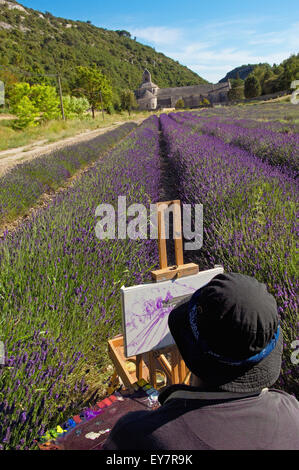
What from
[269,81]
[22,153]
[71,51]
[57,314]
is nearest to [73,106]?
[22,153]

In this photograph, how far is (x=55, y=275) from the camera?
1935 mm

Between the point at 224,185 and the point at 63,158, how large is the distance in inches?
248

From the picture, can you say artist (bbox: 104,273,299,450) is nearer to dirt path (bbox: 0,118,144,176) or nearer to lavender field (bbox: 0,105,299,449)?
lavender field (bbox: 0,105,299,449)

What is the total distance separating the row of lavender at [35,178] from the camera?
5180mm

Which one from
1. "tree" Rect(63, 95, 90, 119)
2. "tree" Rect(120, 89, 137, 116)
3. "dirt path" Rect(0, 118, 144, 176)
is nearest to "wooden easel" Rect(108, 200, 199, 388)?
"dirt path" Rect(0, 118, 144, 176)

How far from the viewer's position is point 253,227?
8.61ft

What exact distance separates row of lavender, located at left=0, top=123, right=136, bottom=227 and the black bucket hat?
4.80 meters

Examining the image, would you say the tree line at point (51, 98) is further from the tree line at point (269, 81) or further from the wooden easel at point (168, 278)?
the wooden easel at point (168, 278)

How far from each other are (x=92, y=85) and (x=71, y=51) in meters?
54.8

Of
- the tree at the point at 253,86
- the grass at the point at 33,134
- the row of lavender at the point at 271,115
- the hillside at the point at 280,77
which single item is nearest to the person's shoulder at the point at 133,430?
the row of lavender at the point at 271,115

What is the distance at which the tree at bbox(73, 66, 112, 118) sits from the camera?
4481cm

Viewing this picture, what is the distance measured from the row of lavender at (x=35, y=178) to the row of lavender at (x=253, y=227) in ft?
10.1
